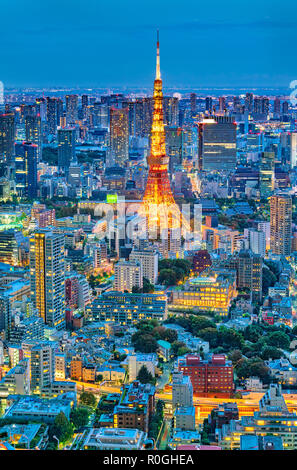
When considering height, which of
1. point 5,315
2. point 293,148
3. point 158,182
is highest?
point 293,148

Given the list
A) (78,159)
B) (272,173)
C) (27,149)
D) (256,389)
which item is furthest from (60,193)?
(256,389)

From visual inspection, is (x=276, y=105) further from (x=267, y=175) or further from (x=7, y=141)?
(x=7, y=141)

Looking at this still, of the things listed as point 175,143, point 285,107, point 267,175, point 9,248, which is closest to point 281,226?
point 285,107

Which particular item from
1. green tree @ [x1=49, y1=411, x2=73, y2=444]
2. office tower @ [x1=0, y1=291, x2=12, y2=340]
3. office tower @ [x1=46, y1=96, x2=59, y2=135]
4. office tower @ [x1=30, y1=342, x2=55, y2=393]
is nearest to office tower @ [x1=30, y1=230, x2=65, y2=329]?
office tower @ [x1=0, y1=291, x2=12, y2=340]

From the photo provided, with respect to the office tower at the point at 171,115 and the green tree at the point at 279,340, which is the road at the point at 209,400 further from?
the office tower at the point at 171,115

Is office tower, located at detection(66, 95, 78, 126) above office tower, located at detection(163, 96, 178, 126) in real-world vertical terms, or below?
above

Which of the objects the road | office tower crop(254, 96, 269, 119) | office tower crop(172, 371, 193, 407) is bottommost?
the road

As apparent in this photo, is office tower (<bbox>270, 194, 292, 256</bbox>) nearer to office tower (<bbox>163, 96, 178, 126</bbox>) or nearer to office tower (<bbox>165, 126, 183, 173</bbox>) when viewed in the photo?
office tower (<bbox>163, 96, 178, 126</bbox>)
